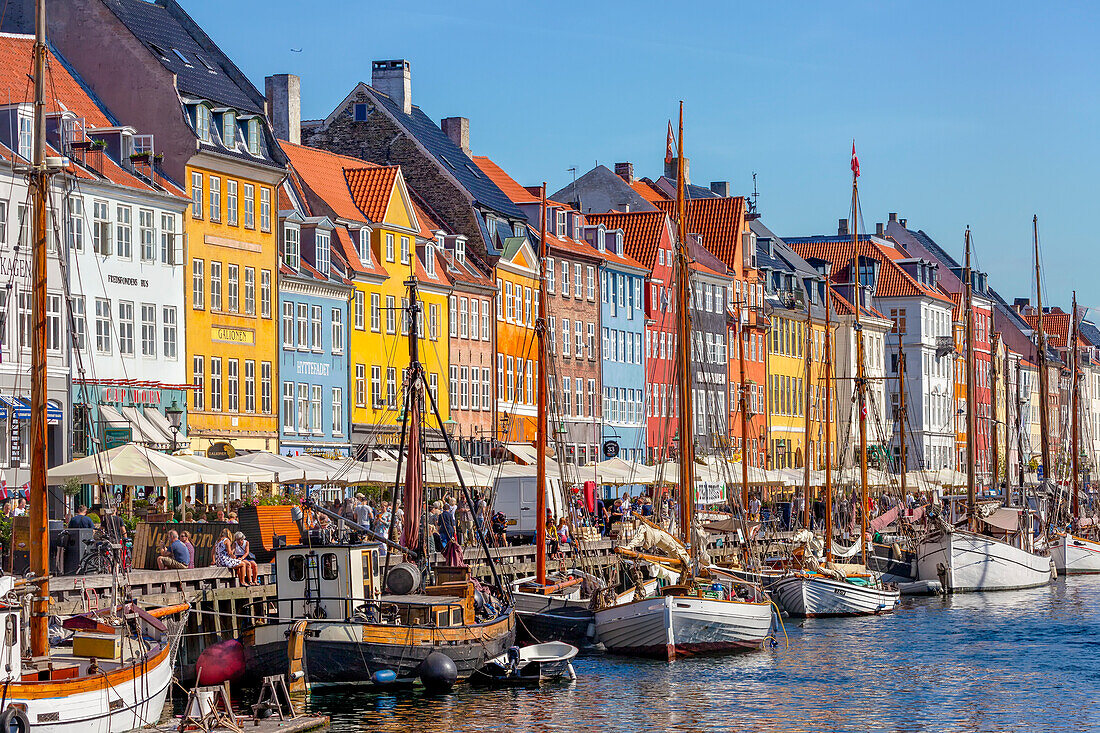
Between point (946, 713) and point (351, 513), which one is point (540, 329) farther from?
point (946, 713)

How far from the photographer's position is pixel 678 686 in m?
40.2

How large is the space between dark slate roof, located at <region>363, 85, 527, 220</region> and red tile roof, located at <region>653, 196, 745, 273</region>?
69.0 ft

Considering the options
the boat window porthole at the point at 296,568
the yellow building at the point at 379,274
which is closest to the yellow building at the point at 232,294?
the yellow building at the point at 379,274

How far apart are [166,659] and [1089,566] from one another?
61.5m

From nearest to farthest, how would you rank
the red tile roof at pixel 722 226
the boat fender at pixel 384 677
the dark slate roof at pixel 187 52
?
1. the boat fender at pixel 384 677
2. the dark slate roof at pixel 187 52
3. the red tile roof at pixel 722 226

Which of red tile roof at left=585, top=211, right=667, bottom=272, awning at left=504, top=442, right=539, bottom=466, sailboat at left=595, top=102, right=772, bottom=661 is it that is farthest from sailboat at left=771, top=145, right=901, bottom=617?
red tile roof at left=585, top=211, right=667, bottom=272

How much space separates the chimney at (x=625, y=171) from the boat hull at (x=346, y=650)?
77.3m

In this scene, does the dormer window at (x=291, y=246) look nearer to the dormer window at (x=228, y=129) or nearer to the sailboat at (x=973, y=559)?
the dormer window at (x=228, y=129)

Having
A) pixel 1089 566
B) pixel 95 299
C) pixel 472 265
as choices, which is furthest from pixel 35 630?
pixel 1089 566

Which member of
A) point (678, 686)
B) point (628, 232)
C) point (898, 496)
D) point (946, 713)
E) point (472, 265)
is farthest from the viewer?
point (628, 232)

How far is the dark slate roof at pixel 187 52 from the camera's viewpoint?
65.0 meters

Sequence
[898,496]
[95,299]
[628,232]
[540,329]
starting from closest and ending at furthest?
[540,329] → [95,299] → [898,496] → [628,232]

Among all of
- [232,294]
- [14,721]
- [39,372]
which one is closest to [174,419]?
[232,294]

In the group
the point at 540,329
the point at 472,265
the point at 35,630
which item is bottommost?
the point at 35,630
